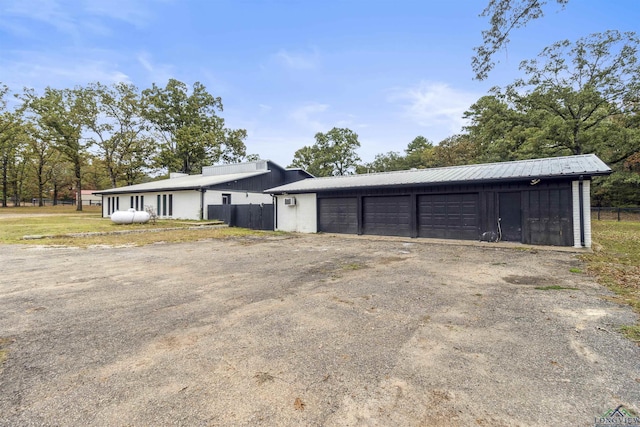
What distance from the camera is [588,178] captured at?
30.1 ft

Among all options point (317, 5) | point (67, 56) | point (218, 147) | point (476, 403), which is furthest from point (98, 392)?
point (218, 147)

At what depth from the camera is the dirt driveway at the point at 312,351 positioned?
6.35 ft

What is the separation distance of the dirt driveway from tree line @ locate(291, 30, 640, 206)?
2162 centimetres

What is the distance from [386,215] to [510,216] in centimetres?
478

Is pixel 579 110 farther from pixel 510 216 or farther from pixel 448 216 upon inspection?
pixel 448 216

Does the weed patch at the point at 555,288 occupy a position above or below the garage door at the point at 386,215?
below

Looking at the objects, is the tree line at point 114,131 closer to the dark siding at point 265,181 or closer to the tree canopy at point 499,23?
the dark siding at point 265,181

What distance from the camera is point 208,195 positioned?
20141mm

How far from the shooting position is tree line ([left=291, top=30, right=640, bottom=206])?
20.4 metres

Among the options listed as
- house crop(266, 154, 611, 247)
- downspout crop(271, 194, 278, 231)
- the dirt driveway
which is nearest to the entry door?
house crop(266, 154, 611, 247)

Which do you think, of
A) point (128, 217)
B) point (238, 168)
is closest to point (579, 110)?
point (238, 168)

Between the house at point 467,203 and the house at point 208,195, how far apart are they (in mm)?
3829

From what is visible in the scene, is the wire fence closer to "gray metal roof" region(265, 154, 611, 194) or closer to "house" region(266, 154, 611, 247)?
"gray metal roof" region(265, 154, 611, 194)

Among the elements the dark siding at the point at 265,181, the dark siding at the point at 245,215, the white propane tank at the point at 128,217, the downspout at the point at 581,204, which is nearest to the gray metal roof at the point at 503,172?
the downspout at the point at 581,204
